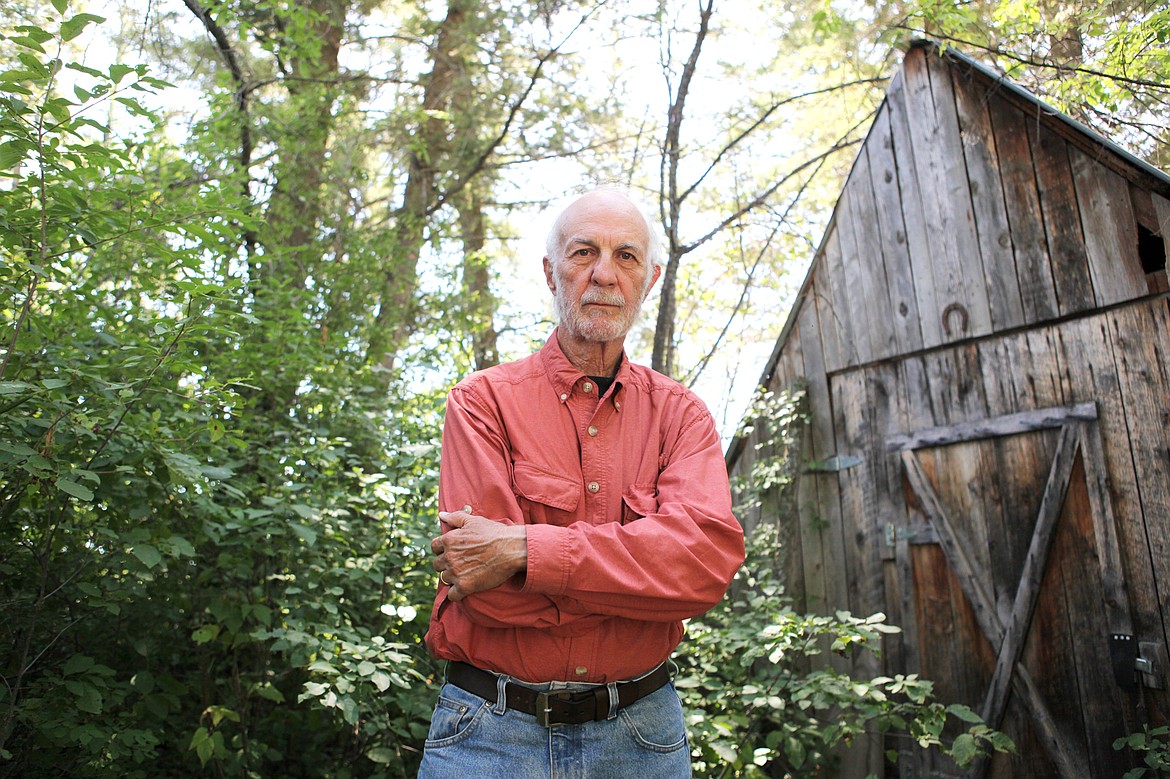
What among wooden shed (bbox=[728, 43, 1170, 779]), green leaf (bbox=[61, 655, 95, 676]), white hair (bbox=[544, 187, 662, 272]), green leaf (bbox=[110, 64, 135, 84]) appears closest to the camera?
white hair (bbox=[544, 187, 662, 272])

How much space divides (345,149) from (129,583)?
12.8 ft

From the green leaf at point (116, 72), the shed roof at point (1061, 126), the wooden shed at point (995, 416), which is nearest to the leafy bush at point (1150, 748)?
the wooden shed at point (995, 416)

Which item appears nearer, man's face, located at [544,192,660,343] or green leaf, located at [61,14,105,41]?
man's face, located at [544,192,660,343]

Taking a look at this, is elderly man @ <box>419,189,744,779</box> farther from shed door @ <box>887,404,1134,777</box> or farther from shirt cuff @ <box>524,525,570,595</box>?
shed door @ <box>887,404,1134,777</box>

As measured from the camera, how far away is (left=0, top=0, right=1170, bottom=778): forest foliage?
8.76 ft

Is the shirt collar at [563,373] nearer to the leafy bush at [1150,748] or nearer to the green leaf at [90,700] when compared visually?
the green leaf at [90,700]

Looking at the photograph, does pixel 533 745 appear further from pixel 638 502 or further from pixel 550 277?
pixel 550 277

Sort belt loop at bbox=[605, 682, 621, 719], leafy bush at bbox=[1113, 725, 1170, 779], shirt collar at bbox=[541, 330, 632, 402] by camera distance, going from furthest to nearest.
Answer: leafy bush at bbox=[1113, 725, 1170, 779], shirt collar at bbox=[541, 330, 632, 402], belt loop at bbox=[605, 682, 621, 719]

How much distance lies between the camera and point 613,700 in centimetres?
180

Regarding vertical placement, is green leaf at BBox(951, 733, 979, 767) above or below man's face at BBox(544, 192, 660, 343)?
below

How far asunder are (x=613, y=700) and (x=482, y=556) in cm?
45

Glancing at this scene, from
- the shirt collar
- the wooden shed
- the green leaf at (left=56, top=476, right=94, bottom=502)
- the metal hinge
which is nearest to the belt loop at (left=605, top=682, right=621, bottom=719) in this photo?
the shirt collar

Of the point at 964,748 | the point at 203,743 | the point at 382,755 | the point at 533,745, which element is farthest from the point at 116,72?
the point at 964,748

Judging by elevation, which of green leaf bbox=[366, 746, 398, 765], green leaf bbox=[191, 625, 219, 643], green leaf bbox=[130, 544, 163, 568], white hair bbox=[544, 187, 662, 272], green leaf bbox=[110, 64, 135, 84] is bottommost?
green leaf bbox=[366, 746, 398, 765]
